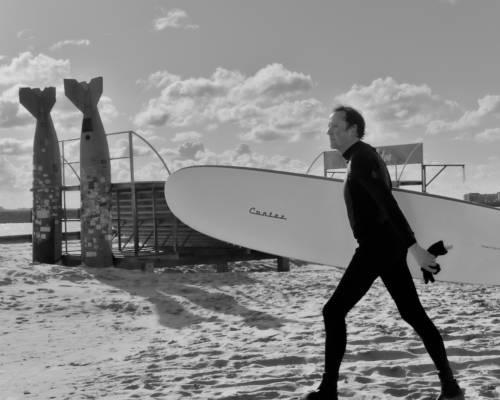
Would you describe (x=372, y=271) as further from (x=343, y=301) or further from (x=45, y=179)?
(x=45, y=179)

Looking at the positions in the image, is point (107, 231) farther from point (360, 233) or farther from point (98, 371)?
point (360, 233)

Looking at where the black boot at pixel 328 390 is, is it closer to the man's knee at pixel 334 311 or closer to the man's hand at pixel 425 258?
the man's knee at pixel 334 311

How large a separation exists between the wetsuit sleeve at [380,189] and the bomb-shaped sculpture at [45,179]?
28.8 ft

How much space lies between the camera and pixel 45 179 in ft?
32.3

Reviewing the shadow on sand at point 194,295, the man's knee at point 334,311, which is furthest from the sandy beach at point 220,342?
the man's knee at point 334,311

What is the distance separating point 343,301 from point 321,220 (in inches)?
115

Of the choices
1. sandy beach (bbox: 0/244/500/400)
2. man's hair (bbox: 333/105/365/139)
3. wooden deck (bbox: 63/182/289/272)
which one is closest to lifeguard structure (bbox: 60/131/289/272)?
wooden deck (bbox: 63/182/289/272)

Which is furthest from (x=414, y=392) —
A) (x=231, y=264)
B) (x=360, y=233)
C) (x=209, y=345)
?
(x=231, y=264)

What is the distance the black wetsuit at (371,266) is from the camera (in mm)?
2324

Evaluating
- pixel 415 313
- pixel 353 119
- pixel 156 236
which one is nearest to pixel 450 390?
pixel 415 313

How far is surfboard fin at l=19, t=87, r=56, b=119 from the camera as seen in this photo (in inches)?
393

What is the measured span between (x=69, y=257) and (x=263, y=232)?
6134 millimetres

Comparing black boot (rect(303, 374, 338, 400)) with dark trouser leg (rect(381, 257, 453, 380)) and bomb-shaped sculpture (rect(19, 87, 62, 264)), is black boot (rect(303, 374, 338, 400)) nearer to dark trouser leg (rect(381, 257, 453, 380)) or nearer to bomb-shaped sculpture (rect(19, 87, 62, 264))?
dark trouser leg (rect(381, 257, 453, 380))

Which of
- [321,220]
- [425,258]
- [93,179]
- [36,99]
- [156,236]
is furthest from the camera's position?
[36,99]
